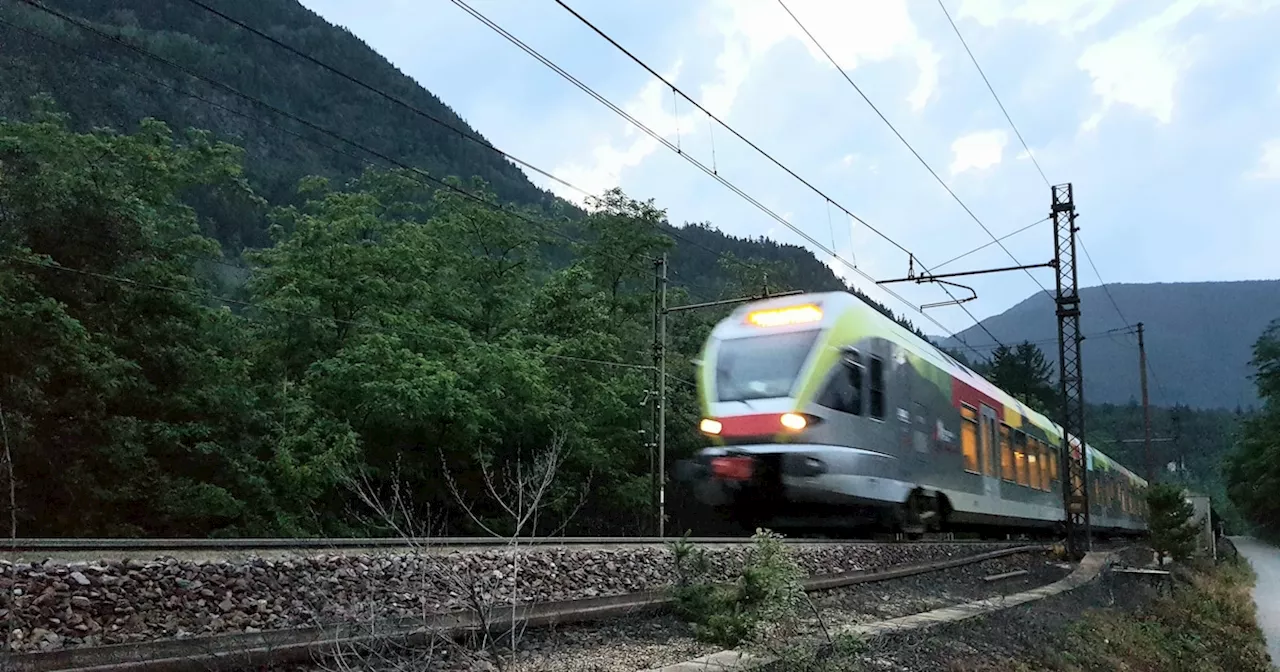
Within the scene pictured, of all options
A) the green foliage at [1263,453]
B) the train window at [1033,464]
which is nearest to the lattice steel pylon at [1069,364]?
the train window at [1033,464]

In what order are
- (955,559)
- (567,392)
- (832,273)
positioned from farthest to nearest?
1. (832,273)
2. (567,392)
3. (955,559)

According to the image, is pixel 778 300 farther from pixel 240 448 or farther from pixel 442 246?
pixel 442 246

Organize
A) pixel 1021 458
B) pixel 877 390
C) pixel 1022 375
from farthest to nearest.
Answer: pixel 1022 375 → pixel 1021 458 → pixel 877 390

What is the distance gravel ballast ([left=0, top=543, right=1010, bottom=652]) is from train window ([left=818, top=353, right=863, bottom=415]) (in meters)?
4.42

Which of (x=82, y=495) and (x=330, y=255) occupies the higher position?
(x=330, y=255)

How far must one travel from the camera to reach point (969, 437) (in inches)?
629

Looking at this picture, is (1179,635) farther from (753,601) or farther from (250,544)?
(250,544)

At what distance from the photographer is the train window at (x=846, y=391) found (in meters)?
11.9

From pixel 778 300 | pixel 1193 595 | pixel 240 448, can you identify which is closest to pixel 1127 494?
pixel 1193 595

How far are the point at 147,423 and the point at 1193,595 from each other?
23.4 meters

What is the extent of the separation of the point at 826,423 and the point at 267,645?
25.8ft

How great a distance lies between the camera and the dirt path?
21297 mm

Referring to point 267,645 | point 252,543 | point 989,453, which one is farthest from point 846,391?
point 267,645

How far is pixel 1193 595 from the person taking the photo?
2159cm
